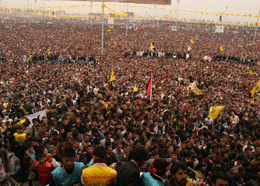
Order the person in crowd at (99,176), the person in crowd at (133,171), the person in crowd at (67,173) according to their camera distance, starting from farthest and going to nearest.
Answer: the person in crowd at (67,173) < the person in crowd at (99,176) < the person in crowd at (133,171)

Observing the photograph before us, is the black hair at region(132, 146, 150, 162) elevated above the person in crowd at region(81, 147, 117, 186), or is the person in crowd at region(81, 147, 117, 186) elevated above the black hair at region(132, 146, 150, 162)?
the black hair at region(132, 146, 150, 162)

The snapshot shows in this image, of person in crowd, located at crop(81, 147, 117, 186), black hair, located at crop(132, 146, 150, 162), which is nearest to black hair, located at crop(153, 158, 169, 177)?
black hair, located at crop(132, 146, 150, 162)

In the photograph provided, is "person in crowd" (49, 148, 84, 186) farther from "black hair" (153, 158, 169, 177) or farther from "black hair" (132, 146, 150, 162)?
"black hair" (153, 158, 169, 177)

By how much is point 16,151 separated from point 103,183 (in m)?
2.85

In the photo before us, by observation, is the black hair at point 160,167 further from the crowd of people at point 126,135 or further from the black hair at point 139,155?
the black hair at point 139,155

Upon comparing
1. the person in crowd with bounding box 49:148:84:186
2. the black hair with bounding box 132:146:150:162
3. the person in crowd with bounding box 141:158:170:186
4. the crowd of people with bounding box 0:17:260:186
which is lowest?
the crowd of people with bounding box 0:17:260:186

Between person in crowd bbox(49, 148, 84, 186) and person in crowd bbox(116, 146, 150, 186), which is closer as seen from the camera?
person in crowd bbox(116, 146, 150, 186)

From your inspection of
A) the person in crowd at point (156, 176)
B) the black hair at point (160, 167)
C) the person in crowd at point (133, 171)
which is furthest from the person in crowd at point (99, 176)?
the black hair at point (160, 167)

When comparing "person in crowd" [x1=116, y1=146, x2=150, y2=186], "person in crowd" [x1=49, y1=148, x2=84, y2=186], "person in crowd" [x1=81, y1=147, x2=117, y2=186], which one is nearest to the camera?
"person in crowd" [x1=116, y1=146, x2=150, y2=186]

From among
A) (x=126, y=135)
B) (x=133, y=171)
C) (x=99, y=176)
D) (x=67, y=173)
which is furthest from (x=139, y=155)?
(x=126, y=135)

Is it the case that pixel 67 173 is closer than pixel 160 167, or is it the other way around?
pixel 160 167

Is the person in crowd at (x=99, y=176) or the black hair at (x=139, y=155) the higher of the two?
the black hair at (x=139, y=155)

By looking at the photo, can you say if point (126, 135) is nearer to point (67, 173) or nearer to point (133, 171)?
point (67, 173)

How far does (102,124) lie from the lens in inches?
247
